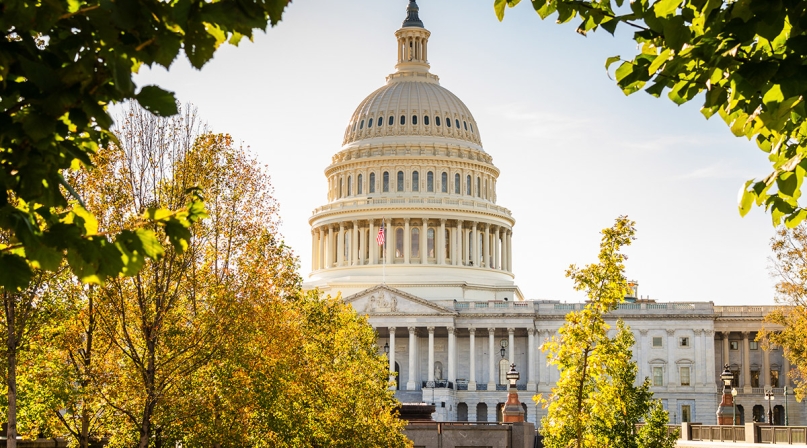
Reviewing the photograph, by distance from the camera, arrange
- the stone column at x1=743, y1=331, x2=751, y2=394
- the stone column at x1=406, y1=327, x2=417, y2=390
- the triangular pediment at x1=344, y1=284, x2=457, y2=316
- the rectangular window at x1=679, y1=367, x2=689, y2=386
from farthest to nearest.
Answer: the stone column at x1=743, y1=331, x2=751, y2=394 → the rectangular window at x1=679, y1=367, x2=689, y2=386 → the triangular pediment at x1=344, y1=284, x2=457, y2=316 → the stone column at x1=406, y1=327, x2=417, y2=390

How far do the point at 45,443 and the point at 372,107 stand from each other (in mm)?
116978

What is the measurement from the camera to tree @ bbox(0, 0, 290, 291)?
25.0 ft

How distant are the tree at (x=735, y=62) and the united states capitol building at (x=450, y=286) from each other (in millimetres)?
109563

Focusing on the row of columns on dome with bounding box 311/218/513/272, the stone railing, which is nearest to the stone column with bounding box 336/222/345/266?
the row of columns on dome with bounding box 311/218/513/272

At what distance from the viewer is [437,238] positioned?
149250 mm

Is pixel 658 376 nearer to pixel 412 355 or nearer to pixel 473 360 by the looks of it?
pixel 473 360

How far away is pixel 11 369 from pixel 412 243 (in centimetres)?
11662

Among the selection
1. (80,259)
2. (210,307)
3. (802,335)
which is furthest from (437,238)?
(80,259)

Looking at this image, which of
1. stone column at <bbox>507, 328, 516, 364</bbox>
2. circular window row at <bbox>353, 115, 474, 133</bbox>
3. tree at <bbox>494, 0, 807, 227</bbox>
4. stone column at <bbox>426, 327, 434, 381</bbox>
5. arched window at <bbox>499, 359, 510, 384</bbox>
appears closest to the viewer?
tree at <bbox>494, 0, 807, 227</bbox>

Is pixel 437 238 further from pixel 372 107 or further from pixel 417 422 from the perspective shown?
pixel 417 422

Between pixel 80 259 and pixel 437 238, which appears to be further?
pixel 437 238

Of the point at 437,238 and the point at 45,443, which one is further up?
the point at 437,238

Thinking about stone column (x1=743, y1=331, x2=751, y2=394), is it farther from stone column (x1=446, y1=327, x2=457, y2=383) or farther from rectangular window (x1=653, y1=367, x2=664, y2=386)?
stone column (x1=446, y1=327, x2=457, y2=383)

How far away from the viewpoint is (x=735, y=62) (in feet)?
33.4
